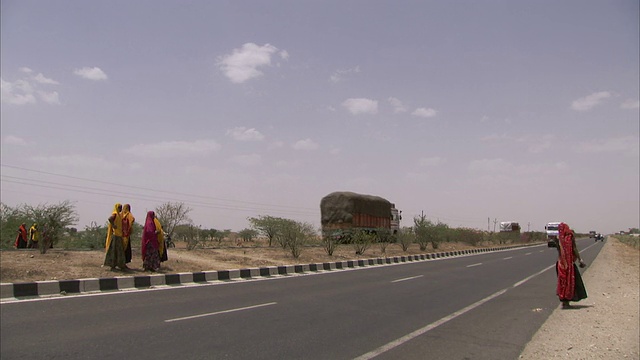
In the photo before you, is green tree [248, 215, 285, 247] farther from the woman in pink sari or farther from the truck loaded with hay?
the woman in pink sari

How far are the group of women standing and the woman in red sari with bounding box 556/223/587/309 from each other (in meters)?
10.4

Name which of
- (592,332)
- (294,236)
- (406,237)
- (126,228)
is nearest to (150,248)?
(126,228)

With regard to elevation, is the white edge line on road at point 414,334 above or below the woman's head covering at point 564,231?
below

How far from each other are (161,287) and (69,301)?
9.76 feet

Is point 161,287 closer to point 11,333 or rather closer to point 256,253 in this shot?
point 11,333

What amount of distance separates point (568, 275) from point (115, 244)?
11.1 metres

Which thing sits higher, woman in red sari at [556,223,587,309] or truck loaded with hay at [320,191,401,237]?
truck loaded with hay at [320,191,401,237]

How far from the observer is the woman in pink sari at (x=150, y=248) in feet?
45.0

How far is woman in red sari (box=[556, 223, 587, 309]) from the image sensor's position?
988 cm

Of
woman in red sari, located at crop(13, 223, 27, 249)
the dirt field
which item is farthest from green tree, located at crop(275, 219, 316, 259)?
woman in red sari, located at crop(13, 223, 27, 249)

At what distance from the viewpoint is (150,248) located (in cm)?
1380

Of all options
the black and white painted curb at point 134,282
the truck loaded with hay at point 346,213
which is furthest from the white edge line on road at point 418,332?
the truck loaded with hay at point 346,213

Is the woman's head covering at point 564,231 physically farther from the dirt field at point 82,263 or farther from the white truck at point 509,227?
the white truck at point 509,227

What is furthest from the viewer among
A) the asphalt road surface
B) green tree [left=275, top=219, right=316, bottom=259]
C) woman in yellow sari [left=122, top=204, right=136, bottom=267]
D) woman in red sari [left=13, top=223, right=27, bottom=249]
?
green tree [left=275, top=219, right=316, bottom=259]
